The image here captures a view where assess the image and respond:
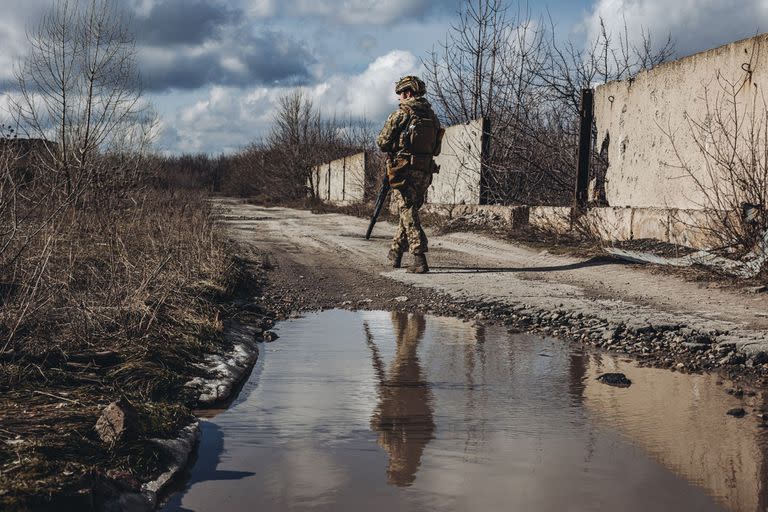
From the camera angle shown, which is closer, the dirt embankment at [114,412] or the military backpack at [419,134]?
the dirt embankment at [114,412]

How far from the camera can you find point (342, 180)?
2369 centimetres

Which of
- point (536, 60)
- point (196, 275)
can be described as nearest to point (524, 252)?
point (196, 275)

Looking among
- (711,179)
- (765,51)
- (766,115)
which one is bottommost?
(711,179)

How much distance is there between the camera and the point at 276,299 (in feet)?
19.1

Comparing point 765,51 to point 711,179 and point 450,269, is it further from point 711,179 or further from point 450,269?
point 450,269

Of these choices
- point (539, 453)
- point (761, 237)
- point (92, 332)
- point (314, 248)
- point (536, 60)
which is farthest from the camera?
point (536, 60)

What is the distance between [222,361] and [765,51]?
492cm

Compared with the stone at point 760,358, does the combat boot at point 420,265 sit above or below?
above

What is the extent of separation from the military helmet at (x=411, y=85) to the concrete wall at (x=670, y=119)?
8.16 ft

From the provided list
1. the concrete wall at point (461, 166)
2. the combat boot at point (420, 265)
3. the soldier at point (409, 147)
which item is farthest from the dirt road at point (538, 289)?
the concrete wall at point (461, 166)

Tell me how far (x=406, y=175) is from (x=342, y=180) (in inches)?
652

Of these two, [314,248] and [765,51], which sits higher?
[765,51]

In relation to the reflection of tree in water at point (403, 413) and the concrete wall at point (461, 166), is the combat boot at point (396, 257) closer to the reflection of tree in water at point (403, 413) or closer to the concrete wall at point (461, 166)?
the reflection of tree in water at point (403, 413)

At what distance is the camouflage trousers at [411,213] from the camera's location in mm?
7070
